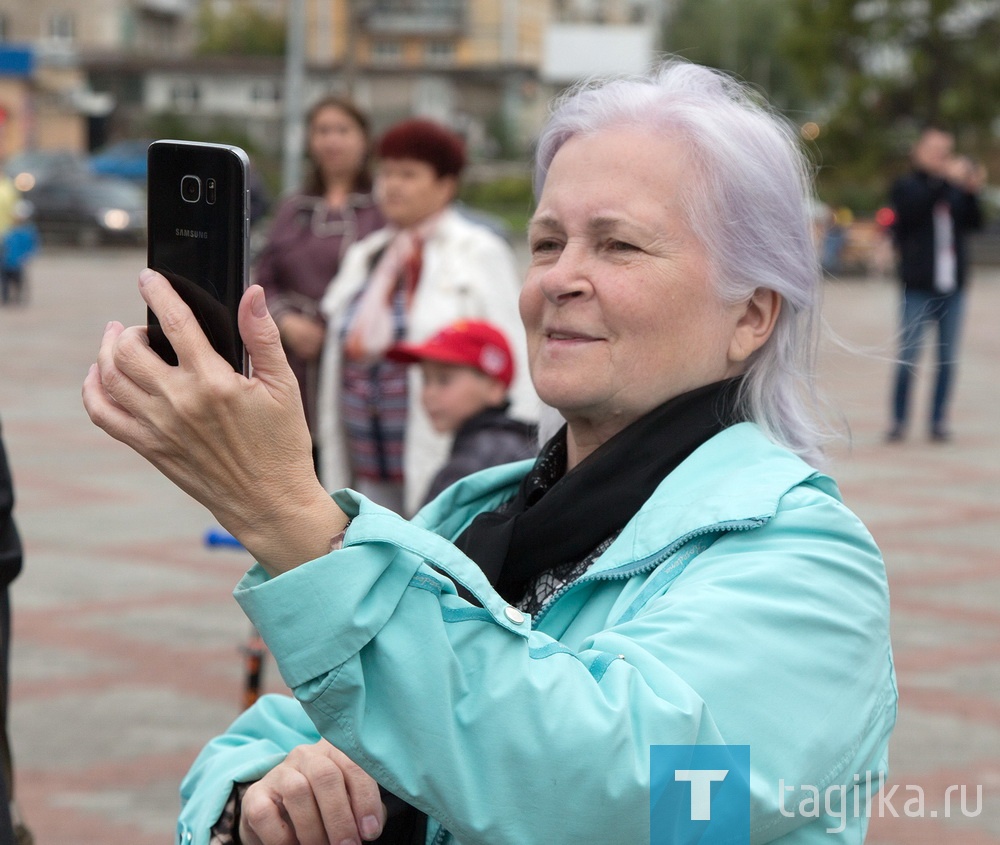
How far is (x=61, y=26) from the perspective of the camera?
210ft

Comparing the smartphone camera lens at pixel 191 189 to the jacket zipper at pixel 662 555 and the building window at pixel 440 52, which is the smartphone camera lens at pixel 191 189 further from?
the building window at pixel 440 52

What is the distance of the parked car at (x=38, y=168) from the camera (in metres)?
33.1

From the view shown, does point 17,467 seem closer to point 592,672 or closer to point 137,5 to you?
point 592,672

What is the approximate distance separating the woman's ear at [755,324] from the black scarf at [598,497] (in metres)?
0.08

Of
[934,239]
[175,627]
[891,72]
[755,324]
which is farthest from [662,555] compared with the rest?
[891,72]

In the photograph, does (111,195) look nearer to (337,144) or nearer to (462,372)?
(337,144)

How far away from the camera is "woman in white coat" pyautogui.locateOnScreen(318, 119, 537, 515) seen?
5.32m

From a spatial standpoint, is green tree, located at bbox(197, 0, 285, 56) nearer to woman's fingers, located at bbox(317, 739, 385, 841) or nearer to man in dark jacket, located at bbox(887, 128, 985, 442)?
man in dark jacket, located at bbox(887, 128, 985, 442)

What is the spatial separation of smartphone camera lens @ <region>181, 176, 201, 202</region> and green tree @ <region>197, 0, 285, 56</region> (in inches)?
2675

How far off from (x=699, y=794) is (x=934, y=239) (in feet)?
32.4

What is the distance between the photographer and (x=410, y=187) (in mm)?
5582

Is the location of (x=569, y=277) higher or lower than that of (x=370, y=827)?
higher

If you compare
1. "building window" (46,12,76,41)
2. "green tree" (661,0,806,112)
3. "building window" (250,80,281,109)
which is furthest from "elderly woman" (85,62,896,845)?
"building window" (46,12,76,41)

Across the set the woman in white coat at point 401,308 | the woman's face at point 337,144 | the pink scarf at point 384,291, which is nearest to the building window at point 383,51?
the woman's face at point 337,144
